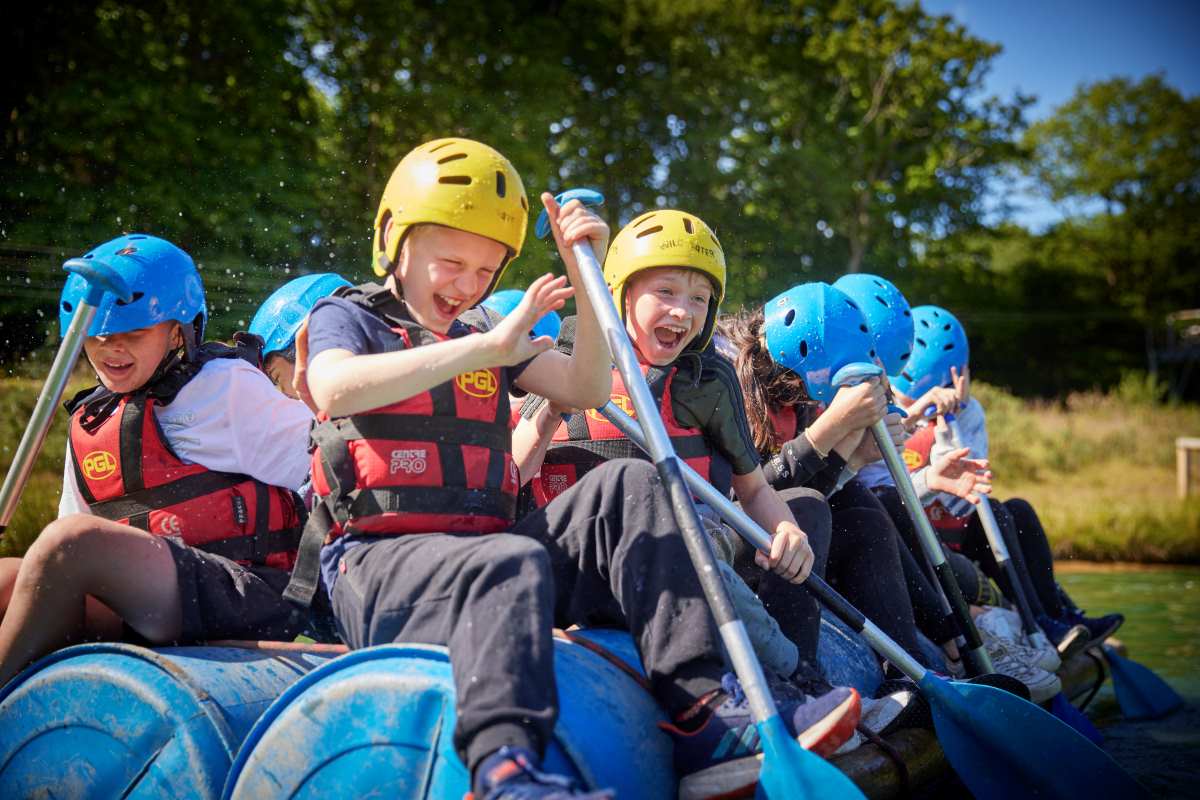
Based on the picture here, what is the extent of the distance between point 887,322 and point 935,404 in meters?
1.18

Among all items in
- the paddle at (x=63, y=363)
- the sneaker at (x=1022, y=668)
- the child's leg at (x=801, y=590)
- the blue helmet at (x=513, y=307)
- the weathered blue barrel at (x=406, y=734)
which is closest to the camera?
the weathered blue barrel at (x=406, y=734)

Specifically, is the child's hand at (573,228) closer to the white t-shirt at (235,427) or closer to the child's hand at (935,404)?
the white t-shirt at (235,427)

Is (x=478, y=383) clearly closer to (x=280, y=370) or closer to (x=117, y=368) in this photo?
(x=117, y=368)

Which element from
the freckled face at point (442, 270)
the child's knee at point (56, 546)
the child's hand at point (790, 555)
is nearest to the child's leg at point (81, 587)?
the child's knee at point (56, 546)

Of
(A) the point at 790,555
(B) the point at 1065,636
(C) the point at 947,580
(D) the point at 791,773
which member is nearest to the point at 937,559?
(C) the point at 947,580

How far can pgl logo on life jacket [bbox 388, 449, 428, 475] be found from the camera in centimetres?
297

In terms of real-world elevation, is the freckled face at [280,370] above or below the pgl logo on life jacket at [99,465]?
above

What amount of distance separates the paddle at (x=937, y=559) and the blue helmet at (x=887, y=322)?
2.18 ft

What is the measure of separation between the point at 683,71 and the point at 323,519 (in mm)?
24066

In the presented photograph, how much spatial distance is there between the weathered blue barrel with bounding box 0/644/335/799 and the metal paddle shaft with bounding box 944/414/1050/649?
14.0ft

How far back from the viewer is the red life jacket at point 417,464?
9.73 feet

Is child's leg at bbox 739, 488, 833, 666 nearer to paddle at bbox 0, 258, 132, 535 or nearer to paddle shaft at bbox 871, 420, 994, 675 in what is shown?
paddle shaft at bbox 871, 420, 994, 675

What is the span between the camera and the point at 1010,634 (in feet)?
18.9

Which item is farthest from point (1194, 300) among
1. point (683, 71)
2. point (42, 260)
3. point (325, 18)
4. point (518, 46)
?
point (42, 260)
